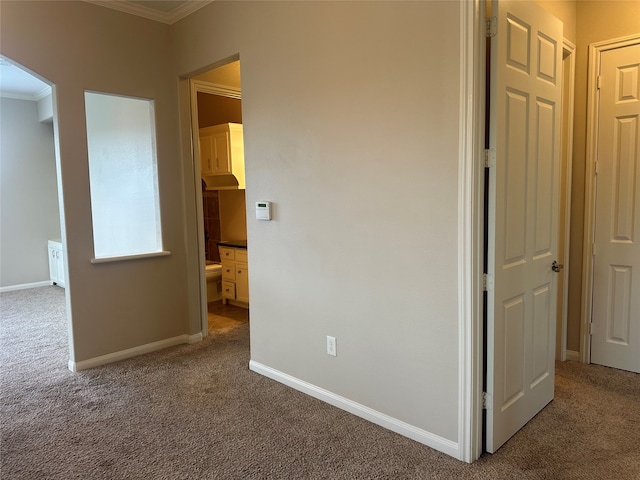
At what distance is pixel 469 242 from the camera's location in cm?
207

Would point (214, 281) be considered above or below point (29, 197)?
below

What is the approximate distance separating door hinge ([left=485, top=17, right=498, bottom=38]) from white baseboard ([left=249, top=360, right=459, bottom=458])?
1.98 metres

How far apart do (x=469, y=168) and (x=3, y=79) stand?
6.07 meters

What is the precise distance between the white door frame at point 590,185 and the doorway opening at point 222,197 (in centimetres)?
295

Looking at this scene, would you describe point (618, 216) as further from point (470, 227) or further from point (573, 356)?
point (470, 227)

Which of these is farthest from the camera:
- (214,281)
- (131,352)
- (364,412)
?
(214,281)

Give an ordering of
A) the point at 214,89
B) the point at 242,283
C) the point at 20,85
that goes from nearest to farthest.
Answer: the point at 214,89 < the point at 242,283 < the point at 20,85

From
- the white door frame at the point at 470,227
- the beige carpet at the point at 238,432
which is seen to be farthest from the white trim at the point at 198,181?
the white door frame at the point at 470,227

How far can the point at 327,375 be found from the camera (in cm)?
285

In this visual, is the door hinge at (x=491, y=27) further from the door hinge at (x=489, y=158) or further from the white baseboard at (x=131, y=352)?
the white baseboard at (x=131, y=352)

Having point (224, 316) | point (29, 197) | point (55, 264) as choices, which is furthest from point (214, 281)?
point (29, 197)

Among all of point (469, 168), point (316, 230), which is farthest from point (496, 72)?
point (316, 230)

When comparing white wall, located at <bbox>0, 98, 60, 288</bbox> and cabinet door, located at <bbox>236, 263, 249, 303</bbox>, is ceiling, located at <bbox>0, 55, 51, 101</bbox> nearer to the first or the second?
white wall, located at <bbox>0, 98, 60, 288</bbox>

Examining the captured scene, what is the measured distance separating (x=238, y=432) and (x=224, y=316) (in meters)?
2.46
